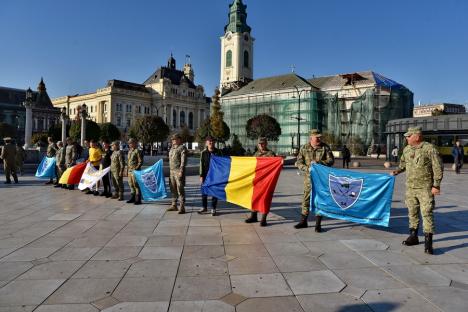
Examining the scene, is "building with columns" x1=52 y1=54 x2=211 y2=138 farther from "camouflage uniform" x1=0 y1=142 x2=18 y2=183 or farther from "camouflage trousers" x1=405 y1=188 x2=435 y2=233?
"camouflage trousers" x1=405 y1=188 x2=435 y2=233

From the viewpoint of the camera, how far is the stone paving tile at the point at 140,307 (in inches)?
148

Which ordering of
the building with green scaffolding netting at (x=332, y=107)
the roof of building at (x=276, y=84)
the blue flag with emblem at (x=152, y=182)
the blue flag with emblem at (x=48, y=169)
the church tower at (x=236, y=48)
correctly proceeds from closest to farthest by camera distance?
the blue flag with emblem at (x=152, y=182), the blue flag with emblem at (x=48, y=169), the building with green scaffolding netting at (x=332, y=107), the roof of building at (x=276, y=84), the church tower at (x=236, y=48)

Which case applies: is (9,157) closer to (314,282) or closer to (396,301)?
(314,282)

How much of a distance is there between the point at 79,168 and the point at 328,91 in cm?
6902

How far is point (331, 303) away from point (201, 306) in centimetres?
139

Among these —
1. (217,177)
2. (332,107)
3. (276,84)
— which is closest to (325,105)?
(332,107)

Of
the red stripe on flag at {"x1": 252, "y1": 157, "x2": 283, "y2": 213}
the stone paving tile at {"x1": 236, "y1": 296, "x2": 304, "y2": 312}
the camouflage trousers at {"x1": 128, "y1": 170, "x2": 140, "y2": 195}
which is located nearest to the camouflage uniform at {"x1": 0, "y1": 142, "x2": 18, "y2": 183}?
the camouflage trousers at {"x1": 128, "y1": 170, "x2": 140, "y2": 195}

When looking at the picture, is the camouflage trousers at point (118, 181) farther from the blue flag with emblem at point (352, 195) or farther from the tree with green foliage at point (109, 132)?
the tree with green foliage at point (109, 132)

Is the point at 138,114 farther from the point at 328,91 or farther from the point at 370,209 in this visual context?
the point at 370,209

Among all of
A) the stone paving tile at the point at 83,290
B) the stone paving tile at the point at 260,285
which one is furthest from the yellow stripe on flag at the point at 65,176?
Result: the stone paving tile at the point at 260,285

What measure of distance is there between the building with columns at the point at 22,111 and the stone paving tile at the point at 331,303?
325 ft

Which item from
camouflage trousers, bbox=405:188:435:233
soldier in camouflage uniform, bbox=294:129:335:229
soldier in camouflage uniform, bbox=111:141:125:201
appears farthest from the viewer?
soldier in camouflage uniform, bbox=111:141:125:201

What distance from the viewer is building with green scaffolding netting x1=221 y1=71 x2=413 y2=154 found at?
2667 inches

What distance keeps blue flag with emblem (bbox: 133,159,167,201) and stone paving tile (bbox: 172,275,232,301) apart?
5.91m
